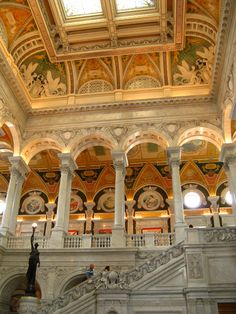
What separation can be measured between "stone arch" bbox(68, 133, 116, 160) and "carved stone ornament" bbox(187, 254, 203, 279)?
7821 millimetres

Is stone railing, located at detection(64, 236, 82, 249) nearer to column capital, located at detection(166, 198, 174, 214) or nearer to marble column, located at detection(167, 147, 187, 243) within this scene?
marble column, located at detection(167, 147, 187, 243)

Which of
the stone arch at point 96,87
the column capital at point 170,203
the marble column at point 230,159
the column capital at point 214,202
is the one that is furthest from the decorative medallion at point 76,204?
the marble column at point 230,159

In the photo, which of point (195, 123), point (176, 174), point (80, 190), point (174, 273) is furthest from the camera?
point (80, 190)

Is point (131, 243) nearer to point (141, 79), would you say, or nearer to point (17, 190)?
point (17, 190)

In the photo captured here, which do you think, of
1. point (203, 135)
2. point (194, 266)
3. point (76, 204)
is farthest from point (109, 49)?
point (194, 266)

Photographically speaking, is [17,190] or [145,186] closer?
[17,190]

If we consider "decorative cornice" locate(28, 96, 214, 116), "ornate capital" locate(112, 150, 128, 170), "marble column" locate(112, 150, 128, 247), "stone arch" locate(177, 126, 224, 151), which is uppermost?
"decorative cornice" locate(28, 96, 214, 116)

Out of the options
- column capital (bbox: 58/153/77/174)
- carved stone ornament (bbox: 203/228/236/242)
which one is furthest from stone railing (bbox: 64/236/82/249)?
carved stone ornament (bbox: 203/228/236/242)

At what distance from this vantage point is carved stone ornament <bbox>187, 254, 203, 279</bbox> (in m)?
11.6

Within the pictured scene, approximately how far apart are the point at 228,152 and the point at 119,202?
18.4 ft

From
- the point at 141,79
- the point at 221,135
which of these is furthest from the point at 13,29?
the point at 221,135

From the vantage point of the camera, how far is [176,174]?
17.0 meters

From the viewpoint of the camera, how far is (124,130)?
60.6ft

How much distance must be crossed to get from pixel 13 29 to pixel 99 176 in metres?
10.7
